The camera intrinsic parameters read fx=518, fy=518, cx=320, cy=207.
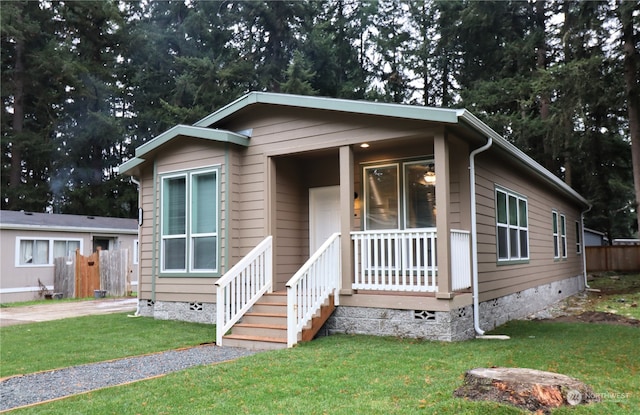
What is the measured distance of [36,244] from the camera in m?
16.5

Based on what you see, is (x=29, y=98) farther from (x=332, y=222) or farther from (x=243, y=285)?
(x=243, y=285)

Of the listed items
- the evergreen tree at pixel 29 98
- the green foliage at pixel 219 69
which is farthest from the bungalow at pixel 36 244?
the evergreen tree at pixel 29 98

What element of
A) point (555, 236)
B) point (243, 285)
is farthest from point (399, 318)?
point (555, 236)

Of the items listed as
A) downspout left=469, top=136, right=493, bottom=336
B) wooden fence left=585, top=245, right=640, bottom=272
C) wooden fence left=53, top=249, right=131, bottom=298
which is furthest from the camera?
wooden fence left=585, top=245, right=640, bottom=272

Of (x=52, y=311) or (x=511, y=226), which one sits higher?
(x=511, y=226)

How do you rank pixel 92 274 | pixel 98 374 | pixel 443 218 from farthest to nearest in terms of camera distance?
pixel 92 274
pixel 443 218
pixel 98 374

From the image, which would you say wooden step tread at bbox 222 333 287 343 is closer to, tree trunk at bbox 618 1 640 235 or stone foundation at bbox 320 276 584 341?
stone foundation at bbox 320 276 584 341

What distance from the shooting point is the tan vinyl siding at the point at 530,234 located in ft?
27.4

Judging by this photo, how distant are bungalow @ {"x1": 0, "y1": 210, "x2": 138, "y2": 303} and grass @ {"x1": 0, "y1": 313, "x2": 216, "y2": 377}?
741 cm

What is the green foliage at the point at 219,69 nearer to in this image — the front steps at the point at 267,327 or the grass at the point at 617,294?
the grass at the point at 617,294

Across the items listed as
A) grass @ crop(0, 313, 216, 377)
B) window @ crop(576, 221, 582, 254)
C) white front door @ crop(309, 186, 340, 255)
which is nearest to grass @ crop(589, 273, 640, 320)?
window @ crop(576, 221, 582, 254)

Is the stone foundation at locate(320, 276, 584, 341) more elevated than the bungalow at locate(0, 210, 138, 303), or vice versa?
the bungalow at locate(0, 210, 138, 303)

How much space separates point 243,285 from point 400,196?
9.55 feet

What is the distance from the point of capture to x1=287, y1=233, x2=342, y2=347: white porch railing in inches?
265
